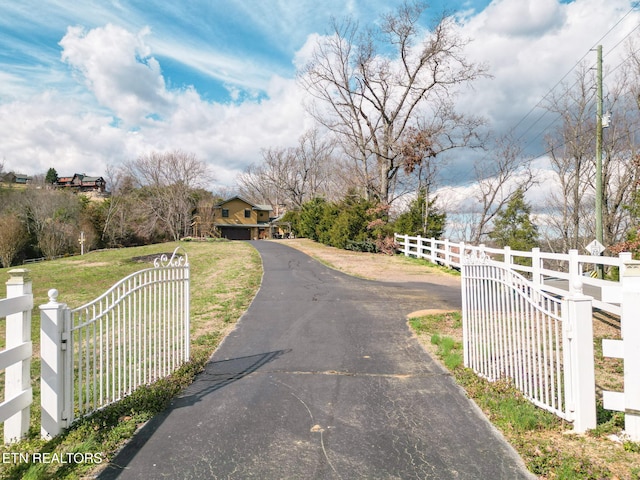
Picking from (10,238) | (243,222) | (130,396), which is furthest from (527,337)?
(243,222)

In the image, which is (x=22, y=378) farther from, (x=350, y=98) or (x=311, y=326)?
(x=350, y=98)

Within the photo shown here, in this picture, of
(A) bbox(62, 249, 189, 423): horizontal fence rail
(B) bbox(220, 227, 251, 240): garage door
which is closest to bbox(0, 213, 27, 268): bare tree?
(B) bbox(220, 227, 251, 240): garage door

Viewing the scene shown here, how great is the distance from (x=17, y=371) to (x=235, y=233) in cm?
5222

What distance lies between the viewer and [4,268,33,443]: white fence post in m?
3.48

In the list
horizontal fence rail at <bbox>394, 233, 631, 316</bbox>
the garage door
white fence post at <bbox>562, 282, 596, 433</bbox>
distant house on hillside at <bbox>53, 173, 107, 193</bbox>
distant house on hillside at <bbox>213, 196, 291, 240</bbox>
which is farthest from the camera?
distant house on hillside at <bbox>53, 173, 107, 193</bbox>

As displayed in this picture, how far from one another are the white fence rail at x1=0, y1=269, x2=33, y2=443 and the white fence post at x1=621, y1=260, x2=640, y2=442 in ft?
17.4

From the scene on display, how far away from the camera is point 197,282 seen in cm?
1527

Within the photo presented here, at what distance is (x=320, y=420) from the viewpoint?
12.5 ft

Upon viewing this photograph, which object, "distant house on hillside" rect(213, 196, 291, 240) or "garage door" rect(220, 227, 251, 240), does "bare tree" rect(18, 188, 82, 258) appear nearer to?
"distant house on hillside" rect(213, 196, 291, 240)

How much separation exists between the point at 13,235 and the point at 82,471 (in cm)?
4113

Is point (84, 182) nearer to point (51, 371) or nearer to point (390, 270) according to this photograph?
point (390, 270)

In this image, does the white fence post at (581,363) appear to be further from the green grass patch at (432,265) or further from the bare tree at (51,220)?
the bare tree at (51,220)

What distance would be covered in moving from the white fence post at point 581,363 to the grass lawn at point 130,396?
405 cm

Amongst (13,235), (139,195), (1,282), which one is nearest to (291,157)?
(139,195)
